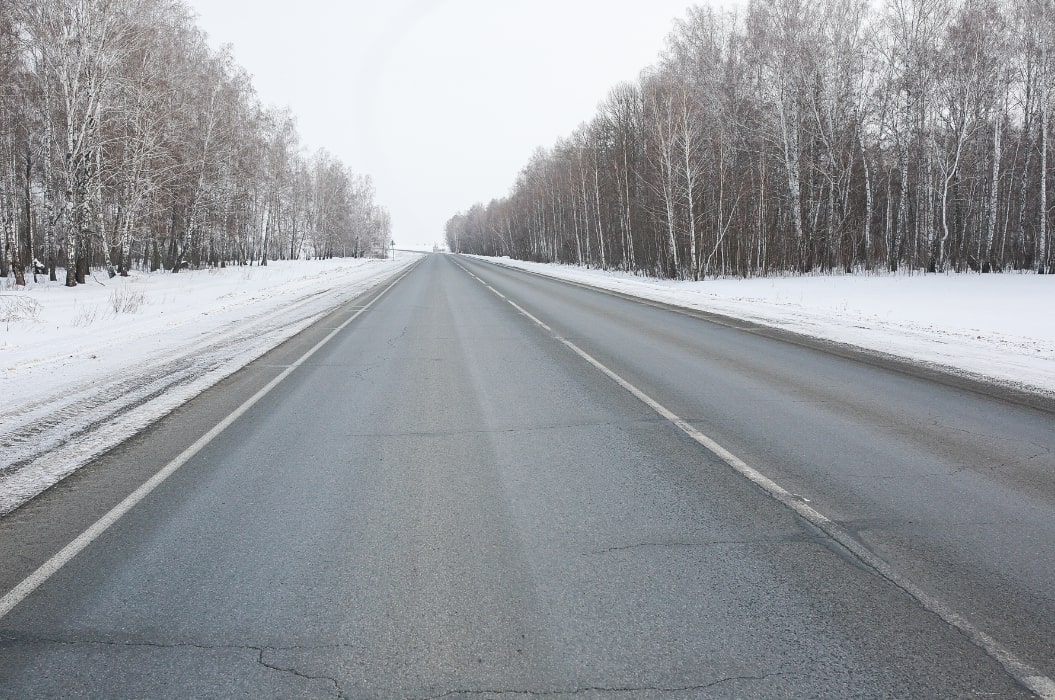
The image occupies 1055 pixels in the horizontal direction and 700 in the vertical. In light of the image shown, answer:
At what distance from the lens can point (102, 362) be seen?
29.5 ft

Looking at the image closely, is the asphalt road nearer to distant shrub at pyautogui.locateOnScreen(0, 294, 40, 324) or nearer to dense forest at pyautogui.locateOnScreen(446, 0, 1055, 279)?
distant shrub at pyautogui.locateOnScreen(0, 294, 40, 324)

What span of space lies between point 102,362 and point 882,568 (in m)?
9.92

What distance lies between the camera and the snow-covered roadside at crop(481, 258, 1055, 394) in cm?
885

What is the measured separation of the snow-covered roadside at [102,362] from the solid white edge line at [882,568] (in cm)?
485

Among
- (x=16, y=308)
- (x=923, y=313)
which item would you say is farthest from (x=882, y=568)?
(x=16, y=308)

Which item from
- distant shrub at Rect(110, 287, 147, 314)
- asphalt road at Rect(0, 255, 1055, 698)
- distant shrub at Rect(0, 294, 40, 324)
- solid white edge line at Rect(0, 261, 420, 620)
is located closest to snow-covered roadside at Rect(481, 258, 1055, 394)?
asphalt road at Rect(0, 255, 1055, 698)

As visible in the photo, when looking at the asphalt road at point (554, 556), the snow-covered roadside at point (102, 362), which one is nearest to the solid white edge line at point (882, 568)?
the asphalt road at point (554, 556)

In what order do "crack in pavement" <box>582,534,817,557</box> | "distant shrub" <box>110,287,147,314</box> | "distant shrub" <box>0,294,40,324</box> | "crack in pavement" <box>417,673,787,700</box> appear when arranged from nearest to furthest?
1. "crack in pavement" <box>417,673,787,700</box>
2. "crack in pavement" <box>582,534,817,557</box>
3. "distant shrub" <box>0,294,40,324</box>
4. "distant shrub" <box>110,287,147,314</box>

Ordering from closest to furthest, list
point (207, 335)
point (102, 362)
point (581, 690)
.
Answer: point (581, 690), point (102, 362), point (207, 335)

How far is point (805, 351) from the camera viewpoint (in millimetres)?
9852

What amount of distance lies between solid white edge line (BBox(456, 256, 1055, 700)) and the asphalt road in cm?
2

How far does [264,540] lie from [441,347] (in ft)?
23.6

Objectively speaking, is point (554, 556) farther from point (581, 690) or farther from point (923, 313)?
point (923, 313)

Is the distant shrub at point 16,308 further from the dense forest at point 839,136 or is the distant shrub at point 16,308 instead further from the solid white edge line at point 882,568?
the dense forest at point 839,136
